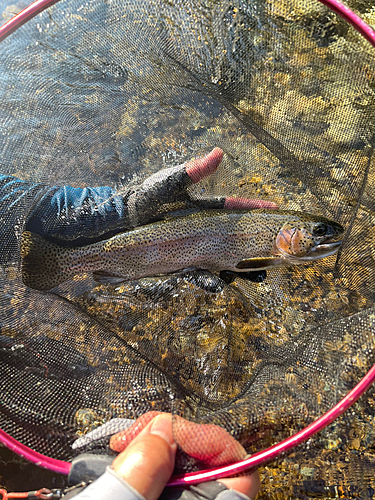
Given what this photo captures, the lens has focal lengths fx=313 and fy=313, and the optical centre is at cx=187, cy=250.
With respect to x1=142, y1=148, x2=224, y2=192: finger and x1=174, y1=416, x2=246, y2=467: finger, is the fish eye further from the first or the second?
x1=174, y1=416, x2=246, y2=467: finger

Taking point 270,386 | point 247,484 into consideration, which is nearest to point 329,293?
point 270,386

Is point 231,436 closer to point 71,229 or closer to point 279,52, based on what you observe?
point 71,229

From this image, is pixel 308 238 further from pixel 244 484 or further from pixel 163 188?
pixel 244 484

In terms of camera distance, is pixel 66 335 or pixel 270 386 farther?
pixel 66 335

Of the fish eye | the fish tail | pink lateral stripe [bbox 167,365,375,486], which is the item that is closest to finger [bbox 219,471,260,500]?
pink lateral stripe [bbox 167,365,375,486]

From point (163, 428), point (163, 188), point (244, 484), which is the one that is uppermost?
point (163, 188)

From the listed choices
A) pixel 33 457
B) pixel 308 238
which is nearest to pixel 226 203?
pixel 308 238
